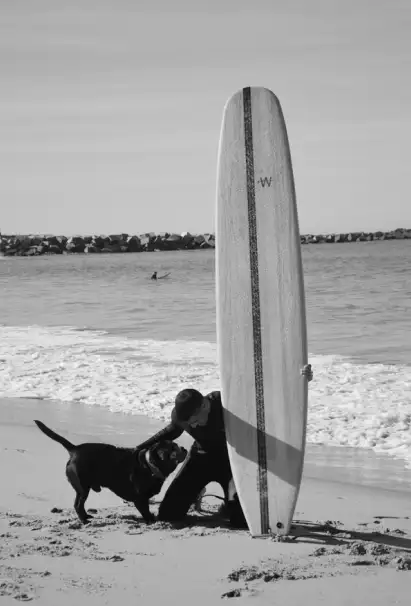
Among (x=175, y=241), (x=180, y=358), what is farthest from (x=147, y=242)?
(x=180, y=358)

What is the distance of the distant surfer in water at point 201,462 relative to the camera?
405 cm

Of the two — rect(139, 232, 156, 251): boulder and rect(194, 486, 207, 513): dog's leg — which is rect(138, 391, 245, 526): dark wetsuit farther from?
rect(139, 232, 156, 251): boulder

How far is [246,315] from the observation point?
420 cm

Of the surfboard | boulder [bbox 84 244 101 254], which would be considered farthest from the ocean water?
boulder [bbox 84 244 101 254]

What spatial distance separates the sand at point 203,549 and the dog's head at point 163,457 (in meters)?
0.31

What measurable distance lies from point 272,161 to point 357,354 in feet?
22.5

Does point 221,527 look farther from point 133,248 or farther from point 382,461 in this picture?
point 133,248

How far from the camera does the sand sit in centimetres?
315

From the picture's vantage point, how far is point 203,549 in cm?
368

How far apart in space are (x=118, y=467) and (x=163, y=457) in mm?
250

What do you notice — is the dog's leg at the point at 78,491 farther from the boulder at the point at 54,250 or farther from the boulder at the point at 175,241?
the boulder at the point at 175,241

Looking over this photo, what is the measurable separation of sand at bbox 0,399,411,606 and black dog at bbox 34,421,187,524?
0.61 feet

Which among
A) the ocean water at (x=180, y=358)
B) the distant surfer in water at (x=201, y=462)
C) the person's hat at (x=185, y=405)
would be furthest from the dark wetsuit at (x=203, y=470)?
the ocean water at (x=180, y=358)

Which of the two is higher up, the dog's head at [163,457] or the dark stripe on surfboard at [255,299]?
the dark stripe on surfboard at [255,299]
